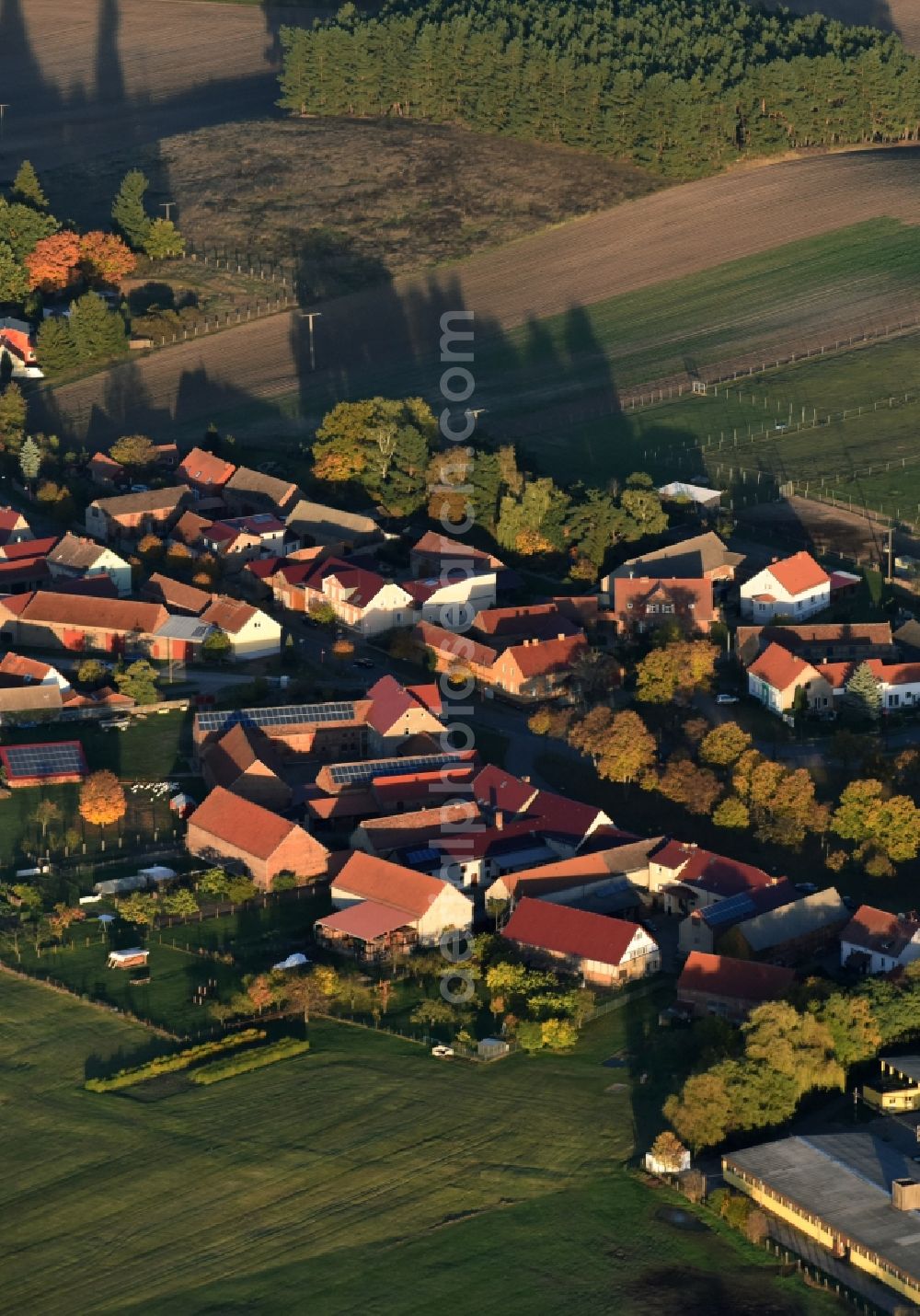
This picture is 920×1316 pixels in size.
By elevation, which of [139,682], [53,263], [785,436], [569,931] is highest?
[53,263]

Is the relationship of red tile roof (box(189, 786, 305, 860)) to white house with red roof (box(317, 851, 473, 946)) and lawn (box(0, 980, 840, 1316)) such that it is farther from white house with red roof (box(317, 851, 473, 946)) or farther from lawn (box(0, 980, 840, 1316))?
lawn (box(0, 980, 840, 1316))

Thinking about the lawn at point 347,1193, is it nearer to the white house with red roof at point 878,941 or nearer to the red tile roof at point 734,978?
the red tile roof at point 734,978

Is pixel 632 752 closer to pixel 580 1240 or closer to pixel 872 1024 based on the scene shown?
pixel 872 1024

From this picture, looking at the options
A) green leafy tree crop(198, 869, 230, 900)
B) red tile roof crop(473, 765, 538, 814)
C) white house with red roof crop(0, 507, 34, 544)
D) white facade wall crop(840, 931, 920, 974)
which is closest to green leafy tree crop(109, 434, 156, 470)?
white house with red roof crop(0, 507, 34, 544)

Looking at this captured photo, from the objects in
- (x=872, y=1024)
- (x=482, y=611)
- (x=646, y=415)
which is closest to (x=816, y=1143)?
(x=872, y=1024)

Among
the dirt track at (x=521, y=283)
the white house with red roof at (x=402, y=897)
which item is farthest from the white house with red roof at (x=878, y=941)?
the dirt track at (x=521, y=283)

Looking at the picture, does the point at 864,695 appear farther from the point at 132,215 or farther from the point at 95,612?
the point at 132,215

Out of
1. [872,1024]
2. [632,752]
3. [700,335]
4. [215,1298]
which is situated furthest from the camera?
[700,335]

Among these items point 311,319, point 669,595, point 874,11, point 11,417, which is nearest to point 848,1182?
point 669,595
